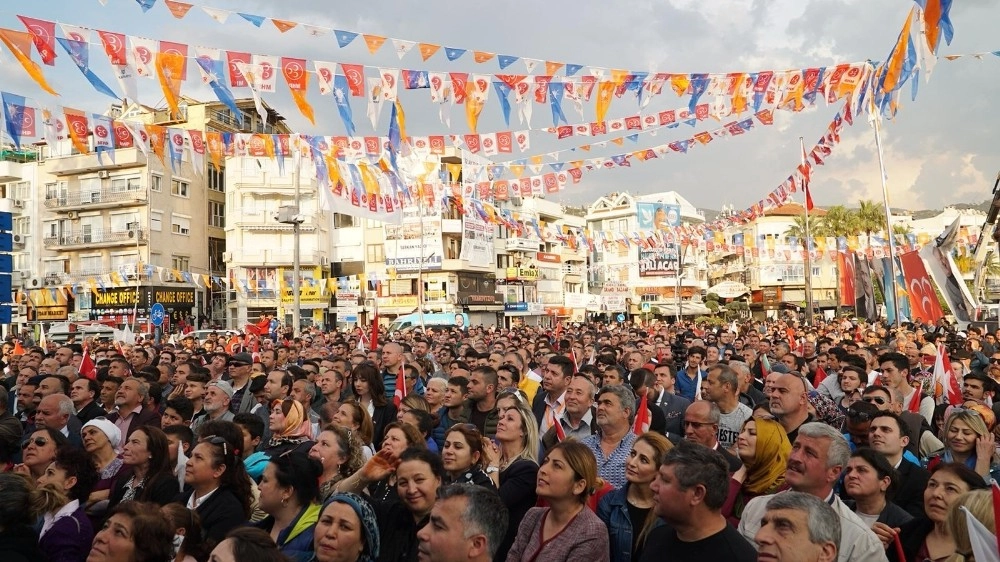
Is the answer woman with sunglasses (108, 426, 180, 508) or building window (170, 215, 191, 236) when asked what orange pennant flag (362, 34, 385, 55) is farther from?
building window (170, 215, 191, 236)

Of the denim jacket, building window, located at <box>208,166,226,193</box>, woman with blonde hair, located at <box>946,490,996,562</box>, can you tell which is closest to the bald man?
the denim jacket

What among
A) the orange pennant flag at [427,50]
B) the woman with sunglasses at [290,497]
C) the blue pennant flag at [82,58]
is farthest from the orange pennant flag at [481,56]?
the woman with sunglasses at [290,497]

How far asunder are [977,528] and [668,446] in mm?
1611

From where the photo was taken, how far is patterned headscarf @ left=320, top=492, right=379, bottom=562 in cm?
388

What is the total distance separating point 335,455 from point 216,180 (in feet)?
175

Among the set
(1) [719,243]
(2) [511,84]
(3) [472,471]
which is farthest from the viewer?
(1) [719,243]

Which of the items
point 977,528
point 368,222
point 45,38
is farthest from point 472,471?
point 368,222

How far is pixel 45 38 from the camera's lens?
13008 millimetres

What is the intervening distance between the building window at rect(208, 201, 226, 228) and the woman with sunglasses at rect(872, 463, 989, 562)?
179 ft

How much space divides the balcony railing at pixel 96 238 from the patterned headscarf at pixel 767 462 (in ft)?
163

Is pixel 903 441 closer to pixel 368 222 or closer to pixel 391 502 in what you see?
pixel 391 502

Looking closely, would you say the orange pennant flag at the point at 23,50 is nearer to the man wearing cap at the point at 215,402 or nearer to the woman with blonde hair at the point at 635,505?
the man wearing cap at the point at 215,402

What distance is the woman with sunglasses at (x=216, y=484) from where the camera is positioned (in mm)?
4746

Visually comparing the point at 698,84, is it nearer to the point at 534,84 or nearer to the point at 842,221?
the point at 534,84
